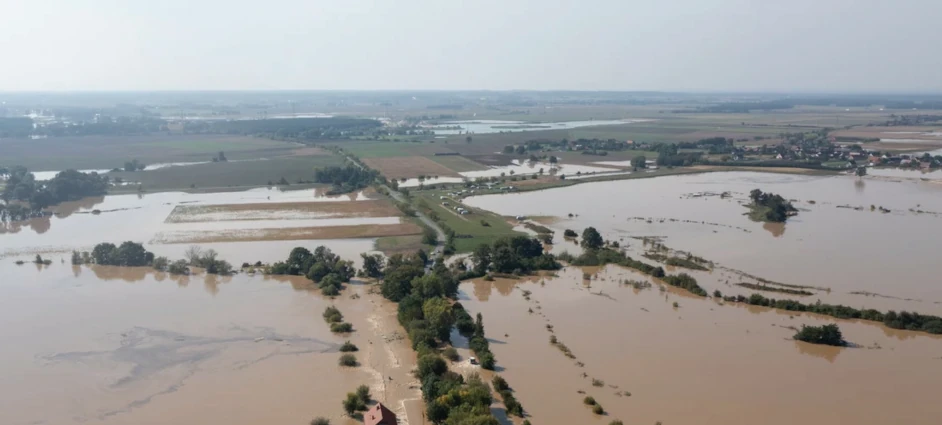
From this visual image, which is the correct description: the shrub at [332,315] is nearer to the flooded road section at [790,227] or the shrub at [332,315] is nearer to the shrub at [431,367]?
the shrub at [431,367]

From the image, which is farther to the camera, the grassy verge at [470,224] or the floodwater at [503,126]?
the floodwater at [503,126]

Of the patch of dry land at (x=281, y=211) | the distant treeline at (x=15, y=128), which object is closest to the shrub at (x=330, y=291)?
the patch of dry land at (x=281, y=211)

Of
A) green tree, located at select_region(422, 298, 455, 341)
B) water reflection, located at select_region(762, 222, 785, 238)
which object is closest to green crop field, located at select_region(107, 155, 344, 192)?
water reflection, located at select_region(762, 222, 785, 238)

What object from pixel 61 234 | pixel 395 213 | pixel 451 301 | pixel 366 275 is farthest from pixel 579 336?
pixel 61 234

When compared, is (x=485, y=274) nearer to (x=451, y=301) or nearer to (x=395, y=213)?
(x=451, y=301)

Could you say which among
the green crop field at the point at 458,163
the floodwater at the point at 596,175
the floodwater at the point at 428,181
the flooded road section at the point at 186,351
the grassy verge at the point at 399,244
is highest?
the green crop field at the point at 458,163

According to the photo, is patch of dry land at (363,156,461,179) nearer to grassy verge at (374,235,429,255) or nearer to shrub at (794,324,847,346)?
grassy verge at (374,235,429,255)

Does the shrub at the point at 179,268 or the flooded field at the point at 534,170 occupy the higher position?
the flooded field at the point at 534,170
